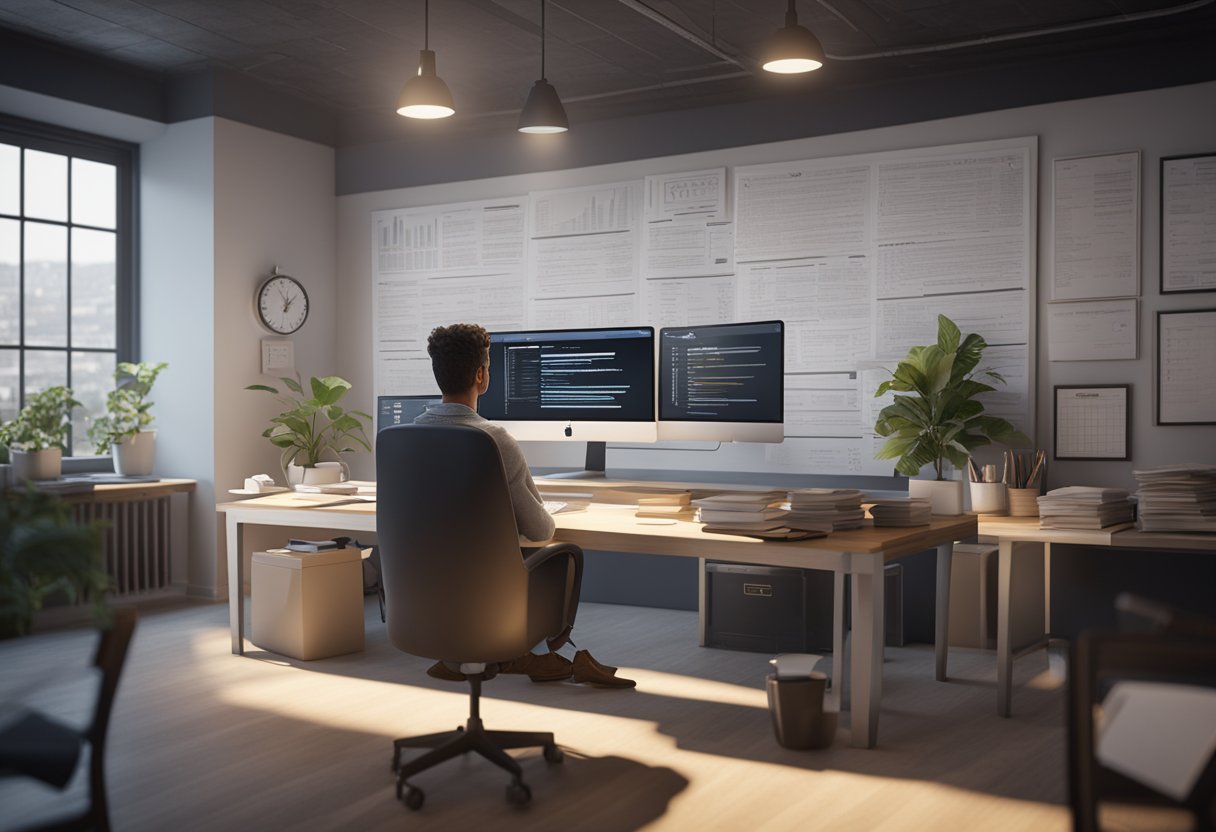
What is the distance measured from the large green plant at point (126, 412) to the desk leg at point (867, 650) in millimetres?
4009

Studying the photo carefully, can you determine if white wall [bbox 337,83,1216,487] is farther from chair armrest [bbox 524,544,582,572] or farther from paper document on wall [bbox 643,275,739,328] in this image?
chair armrest [bbox 524,544,582,572]

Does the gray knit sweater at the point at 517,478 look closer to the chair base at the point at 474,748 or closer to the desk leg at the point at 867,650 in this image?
the chair base at the point at 474,748

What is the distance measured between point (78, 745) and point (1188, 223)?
4367 millimetres

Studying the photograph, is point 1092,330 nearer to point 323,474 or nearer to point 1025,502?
point 1025,502

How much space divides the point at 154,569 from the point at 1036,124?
471 centimetres

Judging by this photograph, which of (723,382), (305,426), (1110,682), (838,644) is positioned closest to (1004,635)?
(838,644)

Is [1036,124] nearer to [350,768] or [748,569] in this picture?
[748,569]

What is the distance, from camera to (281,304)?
20.2ft

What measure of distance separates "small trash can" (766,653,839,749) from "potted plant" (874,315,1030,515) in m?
1.53

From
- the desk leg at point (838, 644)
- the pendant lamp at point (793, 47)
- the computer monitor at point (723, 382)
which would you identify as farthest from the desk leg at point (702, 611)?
the pendant lamp at point (793, 47)

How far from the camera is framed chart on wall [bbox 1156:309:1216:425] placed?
4.46m

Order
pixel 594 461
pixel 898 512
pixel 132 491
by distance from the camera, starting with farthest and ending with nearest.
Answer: pixel 132 491 → pixel 594 461 → pixel 898 512

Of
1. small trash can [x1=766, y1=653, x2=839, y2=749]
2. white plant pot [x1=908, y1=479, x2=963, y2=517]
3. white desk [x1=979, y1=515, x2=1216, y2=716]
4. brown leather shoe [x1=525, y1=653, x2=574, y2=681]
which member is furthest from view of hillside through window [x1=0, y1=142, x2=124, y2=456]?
white desk [x1=979, y1=515, x2=1216, y2=716]

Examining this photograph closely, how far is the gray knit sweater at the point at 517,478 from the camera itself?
2.95m
